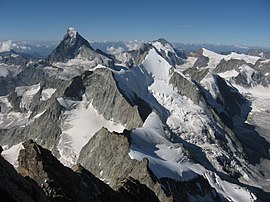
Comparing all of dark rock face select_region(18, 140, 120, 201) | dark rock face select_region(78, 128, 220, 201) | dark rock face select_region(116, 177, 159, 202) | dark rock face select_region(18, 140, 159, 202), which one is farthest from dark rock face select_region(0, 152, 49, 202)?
dark rock face select_region(78, 128, 220, 201)

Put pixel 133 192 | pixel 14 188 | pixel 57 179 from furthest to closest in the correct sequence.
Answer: pixel 133 192 → pixel 57 179 → pixel 14 188

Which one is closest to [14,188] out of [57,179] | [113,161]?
[57,179]

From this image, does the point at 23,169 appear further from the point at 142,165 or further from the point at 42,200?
the point at 142,165

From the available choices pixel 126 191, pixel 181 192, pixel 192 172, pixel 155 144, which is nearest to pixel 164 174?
pixel 181 192

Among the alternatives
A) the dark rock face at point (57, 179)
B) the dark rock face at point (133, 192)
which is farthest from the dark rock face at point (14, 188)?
the dark rock face at point (133, 192)

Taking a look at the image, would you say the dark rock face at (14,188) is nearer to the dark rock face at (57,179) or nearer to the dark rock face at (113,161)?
the dark rock face at (57,179)

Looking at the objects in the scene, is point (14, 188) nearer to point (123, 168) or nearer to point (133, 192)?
point (133, 192)

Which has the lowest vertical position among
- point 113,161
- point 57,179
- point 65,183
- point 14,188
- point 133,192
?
point 113,161
